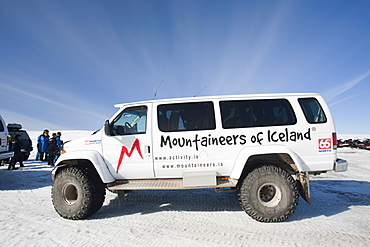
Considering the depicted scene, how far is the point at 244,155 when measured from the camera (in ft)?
10.7

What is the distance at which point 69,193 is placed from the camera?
355cm

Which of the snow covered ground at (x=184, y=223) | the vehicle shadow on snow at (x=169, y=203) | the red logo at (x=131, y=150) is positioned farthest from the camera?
the vehicle shadow on snow at (x=169, y=203)

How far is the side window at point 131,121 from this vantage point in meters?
3.59

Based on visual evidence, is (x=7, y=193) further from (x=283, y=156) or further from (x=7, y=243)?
(x=283, y=156)

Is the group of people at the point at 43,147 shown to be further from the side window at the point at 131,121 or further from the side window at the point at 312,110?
the side window at the point at 312,110

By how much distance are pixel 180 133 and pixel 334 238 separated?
2800mm

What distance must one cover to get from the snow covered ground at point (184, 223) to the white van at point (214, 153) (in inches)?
13.0

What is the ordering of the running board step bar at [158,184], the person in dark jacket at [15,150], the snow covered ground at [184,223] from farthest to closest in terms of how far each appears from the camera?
the person in dark jacket at [15,150] < the running board step bar at [158,184] < the snow covered ground at [184,223]

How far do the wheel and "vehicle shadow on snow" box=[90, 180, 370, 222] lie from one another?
0.33 meters

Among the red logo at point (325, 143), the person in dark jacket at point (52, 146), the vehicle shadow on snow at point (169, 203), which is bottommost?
the vehicle shadow on snow at point (169, 203)

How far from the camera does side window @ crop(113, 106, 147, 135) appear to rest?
3588 mm

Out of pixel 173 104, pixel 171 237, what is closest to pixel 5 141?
pixel 173 104

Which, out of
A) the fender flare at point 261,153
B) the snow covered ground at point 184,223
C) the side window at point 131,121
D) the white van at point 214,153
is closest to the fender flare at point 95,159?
the white van at point 214,153

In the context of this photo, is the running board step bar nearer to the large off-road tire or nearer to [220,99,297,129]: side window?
the large off-road tire
